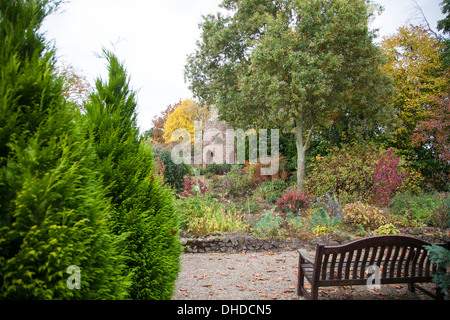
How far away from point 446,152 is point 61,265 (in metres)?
11.9

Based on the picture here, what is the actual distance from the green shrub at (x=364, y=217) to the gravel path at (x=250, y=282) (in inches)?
84.1

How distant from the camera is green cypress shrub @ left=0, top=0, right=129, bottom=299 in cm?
130

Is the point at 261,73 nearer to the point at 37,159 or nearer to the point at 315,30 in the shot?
the point at 315,30

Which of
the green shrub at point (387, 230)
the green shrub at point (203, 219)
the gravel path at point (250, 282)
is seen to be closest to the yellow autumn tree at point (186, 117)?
the green shrub at point (203, 219)

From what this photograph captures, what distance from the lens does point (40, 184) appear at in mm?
1347

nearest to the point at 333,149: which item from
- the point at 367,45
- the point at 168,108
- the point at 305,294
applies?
the point at 367,45

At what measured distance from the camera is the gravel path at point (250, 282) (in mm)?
3344

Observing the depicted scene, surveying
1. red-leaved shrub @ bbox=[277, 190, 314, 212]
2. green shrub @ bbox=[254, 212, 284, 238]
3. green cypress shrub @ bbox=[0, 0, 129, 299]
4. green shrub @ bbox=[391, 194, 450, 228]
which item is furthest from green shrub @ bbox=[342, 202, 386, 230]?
green cypress shrub @ bbox=[0, 0, 129, 299]

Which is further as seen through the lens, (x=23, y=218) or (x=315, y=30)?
(x=315, y=30)

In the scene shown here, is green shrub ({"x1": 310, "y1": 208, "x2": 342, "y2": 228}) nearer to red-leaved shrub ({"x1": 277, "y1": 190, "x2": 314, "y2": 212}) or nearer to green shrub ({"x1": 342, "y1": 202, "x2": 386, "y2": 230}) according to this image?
green shrub ({"x1": 342, "y1": 202, "x2": 386, "y2": 230})

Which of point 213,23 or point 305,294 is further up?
point 213,23

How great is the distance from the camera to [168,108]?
1172 inches

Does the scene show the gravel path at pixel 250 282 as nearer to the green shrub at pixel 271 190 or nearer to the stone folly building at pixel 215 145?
the green shrub at pixel 271 190

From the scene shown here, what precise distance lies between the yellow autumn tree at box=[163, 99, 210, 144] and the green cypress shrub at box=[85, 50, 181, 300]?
22928 millimetres
